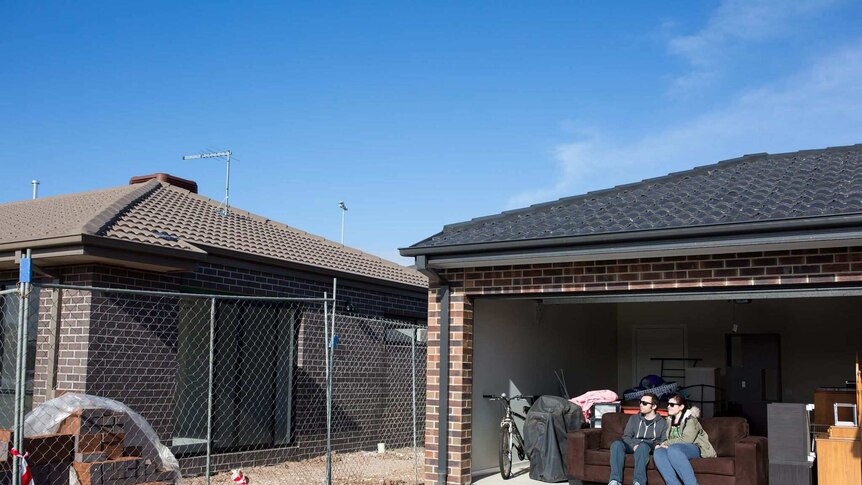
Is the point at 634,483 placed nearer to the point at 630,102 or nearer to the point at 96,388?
the point at 96,388

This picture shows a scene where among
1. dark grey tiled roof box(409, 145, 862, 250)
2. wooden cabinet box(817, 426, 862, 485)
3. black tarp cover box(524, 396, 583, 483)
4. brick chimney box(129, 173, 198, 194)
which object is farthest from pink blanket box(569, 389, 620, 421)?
brick chimney box(129, 173, 198, 194)

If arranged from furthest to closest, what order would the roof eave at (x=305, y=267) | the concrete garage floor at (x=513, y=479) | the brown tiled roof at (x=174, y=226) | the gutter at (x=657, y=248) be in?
the roof eave at (x=305, y=267), the brown tiled roof at (x=174, y=226), the concrete garage floor at (x=513, y=479), the gutter at (x=657, y=248)

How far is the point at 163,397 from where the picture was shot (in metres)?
10.6

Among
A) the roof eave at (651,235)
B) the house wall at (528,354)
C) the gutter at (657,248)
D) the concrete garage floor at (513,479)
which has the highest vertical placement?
the roof eave at (651,235)

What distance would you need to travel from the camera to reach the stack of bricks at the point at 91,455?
702 centimetres

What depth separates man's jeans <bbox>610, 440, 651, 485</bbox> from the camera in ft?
28.4

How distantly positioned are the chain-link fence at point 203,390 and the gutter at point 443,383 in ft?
3.02

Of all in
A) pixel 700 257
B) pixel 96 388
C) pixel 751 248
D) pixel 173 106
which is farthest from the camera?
pixel 173 106

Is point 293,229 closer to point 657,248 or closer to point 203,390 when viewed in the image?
point 203,390

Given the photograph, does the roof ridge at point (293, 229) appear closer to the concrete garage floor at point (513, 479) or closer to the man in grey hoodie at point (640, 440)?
the concrete garage floor at point (513, 479)

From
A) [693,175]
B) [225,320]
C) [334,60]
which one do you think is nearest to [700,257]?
[693,175]

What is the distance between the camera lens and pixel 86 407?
25.1 ft

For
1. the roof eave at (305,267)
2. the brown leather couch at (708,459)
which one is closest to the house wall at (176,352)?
the roof eave at (305,267)

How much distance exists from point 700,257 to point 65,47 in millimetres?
10806
